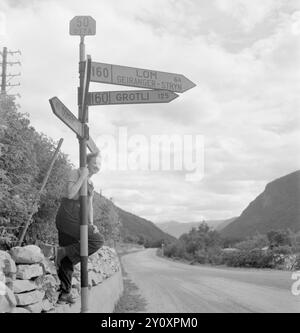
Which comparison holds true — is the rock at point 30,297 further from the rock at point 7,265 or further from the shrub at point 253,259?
the shrub at point 253,259

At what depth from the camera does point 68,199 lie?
579cm

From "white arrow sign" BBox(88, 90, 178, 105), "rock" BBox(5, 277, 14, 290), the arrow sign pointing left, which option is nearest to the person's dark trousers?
"rock" BBox(5, 277, 14, 290)

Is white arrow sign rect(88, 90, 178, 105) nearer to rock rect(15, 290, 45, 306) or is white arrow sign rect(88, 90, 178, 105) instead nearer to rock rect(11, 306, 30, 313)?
rock rect(15, 290, 45, 306)

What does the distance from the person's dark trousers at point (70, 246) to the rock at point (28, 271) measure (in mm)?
295

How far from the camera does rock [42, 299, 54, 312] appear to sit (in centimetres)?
544

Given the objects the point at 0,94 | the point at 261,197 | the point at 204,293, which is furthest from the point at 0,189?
the point at 261,197

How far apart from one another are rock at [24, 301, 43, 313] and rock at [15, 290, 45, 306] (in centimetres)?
3

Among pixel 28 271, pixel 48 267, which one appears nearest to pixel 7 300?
pixel 28 271

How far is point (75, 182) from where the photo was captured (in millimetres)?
5484

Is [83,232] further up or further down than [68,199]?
further down

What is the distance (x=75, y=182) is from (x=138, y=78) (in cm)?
134
